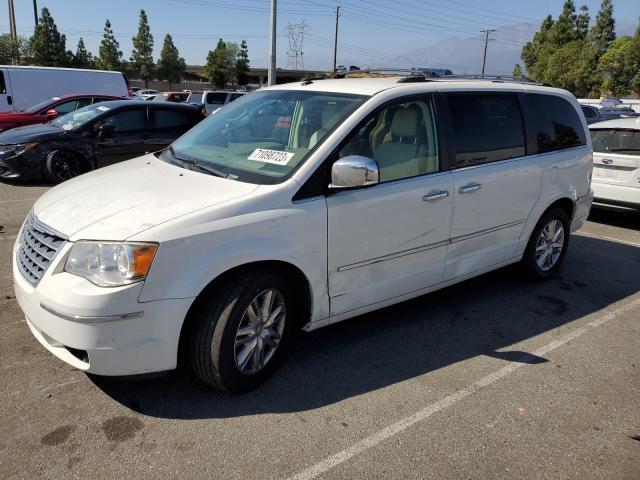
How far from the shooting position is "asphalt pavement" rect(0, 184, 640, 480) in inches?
102

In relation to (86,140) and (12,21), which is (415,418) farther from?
(12,21)

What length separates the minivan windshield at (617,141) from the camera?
297 inches

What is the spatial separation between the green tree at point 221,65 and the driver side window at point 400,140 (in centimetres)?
6751

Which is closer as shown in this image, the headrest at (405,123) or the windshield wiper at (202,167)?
the windshield wiper at (202,167)

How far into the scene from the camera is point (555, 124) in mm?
4973

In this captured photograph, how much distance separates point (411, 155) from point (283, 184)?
3.65ft

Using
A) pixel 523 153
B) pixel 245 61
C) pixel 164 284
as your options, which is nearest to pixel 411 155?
pixel 523 153

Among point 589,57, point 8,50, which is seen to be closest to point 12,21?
point 8,50

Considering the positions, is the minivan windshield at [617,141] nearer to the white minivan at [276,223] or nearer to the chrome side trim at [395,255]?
the white minivan at [276,223]

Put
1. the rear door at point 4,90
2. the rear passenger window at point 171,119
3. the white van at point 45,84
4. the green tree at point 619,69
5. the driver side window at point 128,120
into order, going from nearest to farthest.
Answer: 1. the driver side window at point 128,120
2. the rear passenger window at point 171,119
3. the rear door at point 4,90
4. the white van at point 45,84
5. the green tree at point 619,69

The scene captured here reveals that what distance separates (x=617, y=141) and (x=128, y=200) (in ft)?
24.0

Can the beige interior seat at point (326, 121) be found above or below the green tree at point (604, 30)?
below

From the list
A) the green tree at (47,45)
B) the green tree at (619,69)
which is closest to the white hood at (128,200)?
the green tree at (47,45)

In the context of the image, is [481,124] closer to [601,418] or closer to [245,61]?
[601,418]
